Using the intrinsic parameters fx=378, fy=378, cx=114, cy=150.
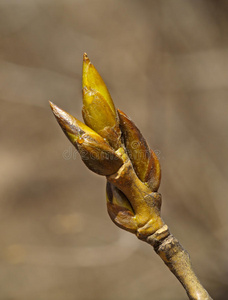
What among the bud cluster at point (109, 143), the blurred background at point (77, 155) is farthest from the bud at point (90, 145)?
the blurred background at point (77, 155)

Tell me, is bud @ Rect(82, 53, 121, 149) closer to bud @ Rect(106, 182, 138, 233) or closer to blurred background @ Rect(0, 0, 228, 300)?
bud @ Rect(106, 182, 138, 233)

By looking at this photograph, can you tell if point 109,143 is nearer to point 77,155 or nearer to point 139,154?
point 139,154

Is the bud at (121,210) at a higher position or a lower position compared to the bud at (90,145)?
lower

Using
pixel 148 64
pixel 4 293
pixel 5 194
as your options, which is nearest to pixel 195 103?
pixel 148 64

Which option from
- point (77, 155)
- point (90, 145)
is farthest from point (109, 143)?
point (77, 155)

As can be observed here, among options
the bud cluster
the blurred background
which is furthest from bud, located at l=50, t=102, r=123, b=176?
the blurred background

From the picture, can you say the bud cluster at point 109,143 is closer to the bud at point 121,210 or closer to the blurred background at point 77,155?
the bud at point 121,210
